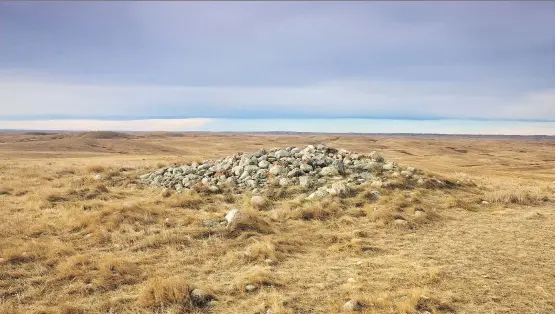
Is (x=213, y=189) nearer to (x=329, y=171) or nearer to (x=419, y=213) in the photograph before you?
(x=329, y=171)

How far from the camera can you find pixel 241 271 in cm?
740

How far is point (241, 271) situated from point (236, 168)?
8996 millimetres

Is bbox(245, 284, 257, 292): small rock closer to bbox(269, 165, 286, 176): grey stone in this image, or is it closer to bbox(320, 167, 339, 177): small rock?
bbox(269, 165, 286, 176): grey stone

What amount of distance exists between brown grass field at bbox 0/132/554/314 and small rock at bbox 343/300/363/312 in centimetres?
8

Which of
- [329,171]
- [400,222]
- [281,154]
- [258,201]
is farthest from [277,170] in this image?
[400,222]

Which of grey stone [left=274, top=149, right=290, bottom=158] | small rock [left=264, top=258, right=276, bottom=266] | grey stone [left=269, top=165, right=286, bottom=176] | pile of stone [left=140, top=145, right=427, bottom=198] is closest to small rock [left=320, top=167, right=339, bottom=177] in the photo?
pile of stone [left=140, top=145, right=427, bottom=198]

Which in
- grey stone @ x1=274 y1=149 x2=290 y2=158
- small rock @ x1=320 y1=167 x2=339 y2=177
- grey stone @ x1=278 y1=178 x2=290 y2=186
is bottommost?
grey stone @ x1=278 y1=178 x2=290 y2=186

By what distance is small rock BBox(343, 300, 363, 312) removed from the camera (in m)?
5.81

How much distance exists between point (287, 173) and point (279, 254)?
7250 millimetres

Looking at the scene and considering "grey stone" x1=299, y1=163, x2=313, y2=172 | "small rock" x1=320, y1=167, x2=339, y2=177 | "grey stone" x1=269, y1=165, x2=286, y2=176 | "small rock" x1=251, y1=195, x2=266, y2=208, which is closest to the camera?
"small rock" x1=251, y1=195, x2=266, y2=208

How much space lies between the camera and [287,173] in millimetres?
15258

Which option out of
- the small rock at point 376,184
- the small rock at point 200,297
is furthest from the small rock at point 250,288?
the small rock at point 376,184

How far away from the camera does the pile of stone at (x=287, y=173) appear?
14344 millimetres

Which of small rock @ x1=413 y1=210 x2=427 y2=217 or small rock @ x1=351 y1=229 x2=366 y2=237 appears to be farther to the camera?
small rock @ x1=413 y1=210 x2=427 y2=217
